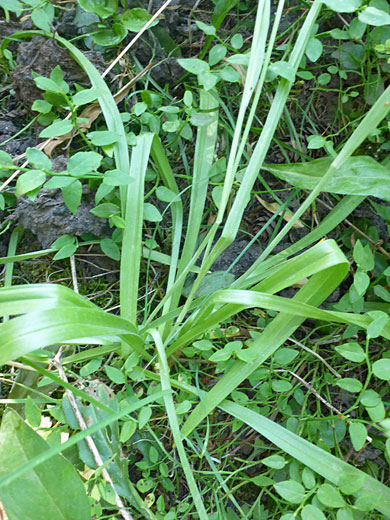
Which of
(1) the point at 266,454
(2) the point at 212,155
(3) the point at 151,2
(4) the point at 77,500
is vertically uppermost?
(3) the point at 151,2

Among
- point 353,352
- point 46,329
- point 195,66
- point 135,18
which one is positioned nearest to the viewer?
point 46,329

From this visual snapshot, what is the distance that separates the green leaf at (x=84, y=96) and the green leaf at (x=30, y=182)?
6.9 inches

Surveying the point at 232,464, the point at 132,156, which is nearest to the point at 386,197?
the point at 132,156

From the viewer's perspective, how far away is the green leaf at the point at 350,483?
0.81 meters

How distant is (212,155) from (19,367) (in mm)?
657

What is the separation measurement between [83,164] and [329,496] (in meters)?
0.80

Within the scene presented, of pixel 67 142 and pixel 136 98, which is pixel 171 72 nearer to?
pixel 136 98

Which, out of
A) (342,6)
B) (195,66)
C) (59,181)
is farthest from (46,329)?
(342,6)

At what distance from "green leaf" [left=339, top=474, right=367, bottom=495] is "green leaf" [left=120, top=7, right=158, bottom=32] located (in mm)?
1098

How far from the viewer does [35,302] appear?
29.6 inches

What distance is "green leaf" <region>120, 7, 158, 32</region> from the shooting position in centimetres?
110

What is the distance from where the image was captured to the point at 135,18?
1117mm

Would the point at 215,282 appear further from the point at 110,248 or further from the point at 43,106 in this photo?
the point at 43,106

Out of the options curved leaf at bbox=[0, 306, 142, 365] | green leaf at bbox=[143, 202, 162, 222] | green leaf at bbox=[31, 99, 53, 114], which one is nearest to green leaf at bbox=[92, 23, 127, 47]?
green leaf at bbox=[31, 99, 53, 114]
